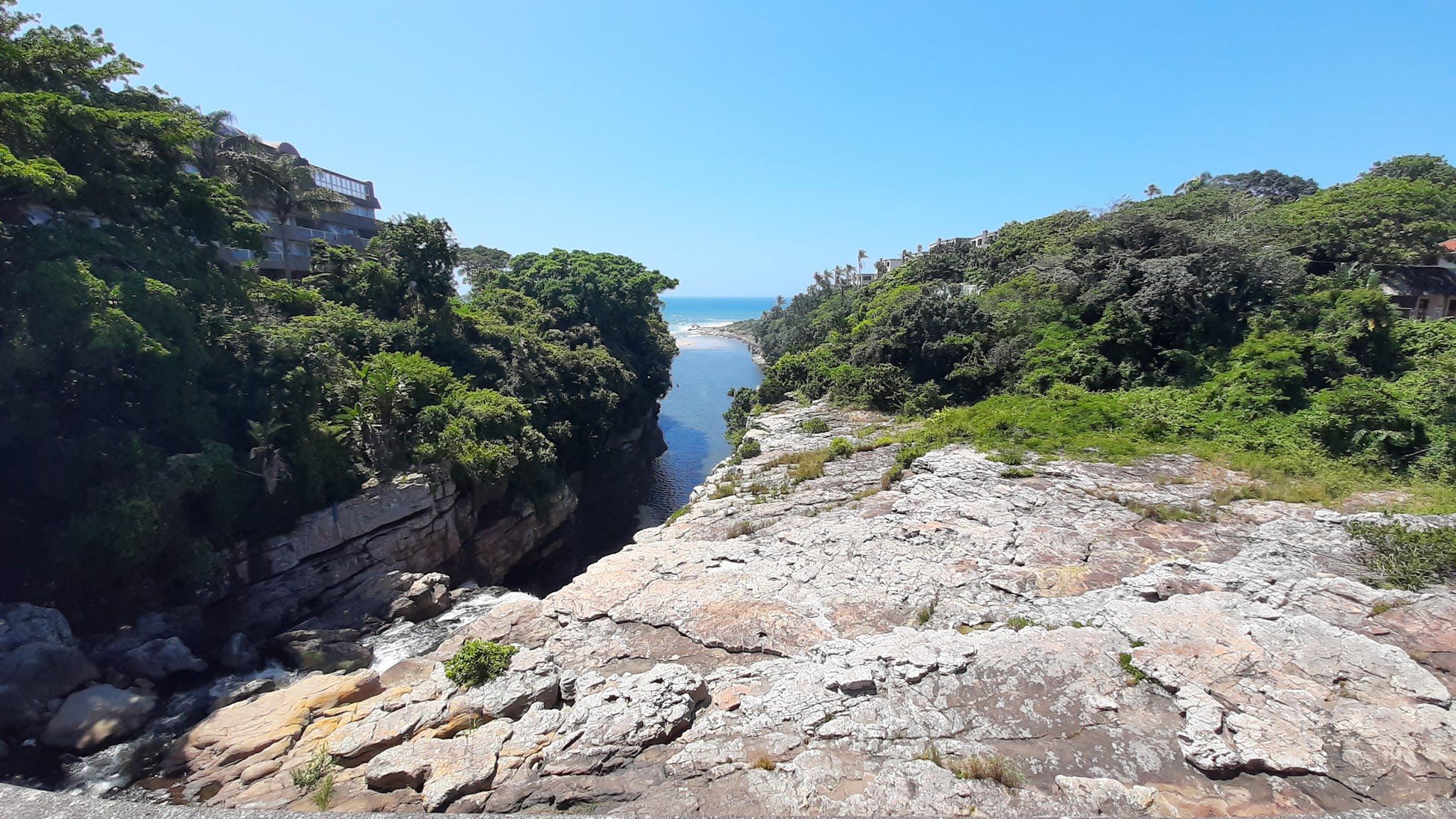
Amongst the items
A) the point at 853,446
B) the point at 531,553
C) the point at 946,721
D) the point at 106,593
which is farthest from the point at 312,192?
the point at 946,721

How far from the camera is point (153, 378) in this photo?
485 inches

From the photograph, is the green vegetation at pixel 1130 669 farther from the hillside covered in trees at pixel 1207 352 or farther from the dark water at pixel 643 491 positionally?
the dark water at pixel 643 491

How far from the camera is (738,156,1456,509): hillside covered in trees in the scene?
44.7 feet

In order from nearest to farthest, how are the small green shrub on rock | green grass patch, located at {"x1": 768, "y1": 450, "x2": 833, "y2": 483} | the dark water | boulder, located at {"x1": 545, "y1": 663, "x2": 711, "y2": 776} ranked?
boulder, located at {"x1": 545, "y1": 663, "x2": 711, "y2": 776}, the small green shrub on rock, green grass patch, located at {"x1": 768, "y1": 450, "x2": 833, "y2": 483}, the dark water

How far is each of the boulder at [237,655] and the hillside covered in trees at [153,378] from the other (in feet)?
5.59

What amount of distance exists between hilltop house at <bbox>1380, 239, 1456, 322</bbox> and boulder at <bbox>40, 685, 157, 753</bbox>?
37.7 metres

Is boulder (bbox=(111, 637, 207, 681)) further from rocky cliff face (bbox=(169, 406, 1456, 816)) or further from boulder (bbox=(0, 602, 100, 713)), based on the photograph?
rocky cliff face (bbox=(169, 406, 1456, 816))

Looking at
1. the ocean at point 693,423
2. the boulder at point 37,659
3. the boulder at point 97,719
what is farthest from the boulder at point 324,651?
the ocean at point 693,423

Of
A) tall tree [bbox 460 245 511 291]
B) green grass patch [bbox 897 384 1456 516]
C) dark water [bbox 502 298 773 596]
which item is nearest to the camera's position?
green grass patch [bbox 897 384 1456 516]

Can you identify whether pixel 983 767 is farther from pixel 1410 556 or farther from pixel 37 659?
pixel 37 659

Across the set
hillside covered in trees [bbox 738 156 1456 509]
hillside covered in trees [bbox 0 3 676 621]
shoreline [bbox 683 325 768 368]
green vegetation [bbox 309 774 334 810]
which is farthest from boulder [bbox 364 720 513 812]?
shoreline [bbox 683 325 768 368]

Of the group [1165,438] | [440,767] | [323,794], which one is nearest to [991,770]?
[440,767]

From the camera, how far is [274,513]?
46.2 ft

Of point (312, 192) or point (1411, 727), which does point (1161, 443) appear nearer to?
point (1411, 727)
